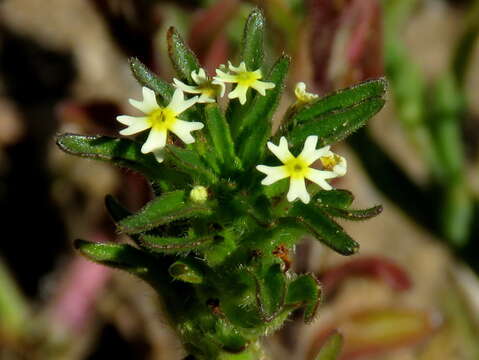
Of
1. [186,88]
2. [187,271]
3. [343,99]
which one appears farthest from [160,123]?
[343,99]

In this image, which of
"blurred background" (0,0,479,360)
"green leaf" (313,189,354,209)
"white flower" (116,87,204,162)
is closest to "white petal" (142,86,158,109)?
"white flower" (116,87,204,162)

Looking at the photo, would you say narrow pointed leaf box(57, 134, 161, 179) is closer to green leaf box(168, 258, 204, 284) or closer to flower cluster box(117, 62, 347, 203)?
flower cluster box(117, 62, 347, 203)

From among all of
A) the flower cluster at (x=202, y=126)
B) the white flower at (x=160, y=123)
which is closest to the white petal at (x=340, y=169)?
the flower cluster at (x=202, y=126)

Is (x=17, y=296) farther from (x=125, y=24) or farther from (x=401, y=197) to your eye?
(x=401, y=197)

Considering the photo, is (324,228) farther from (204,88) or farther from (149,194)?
(149,194)

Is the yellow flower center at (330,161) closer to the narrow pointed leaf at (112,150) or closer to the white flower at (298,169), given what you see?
the white flower at (298,169)

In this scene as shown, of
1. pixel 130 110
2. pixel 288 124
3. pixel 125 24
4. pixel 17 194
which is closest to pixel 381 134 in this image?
pixel 130 110
